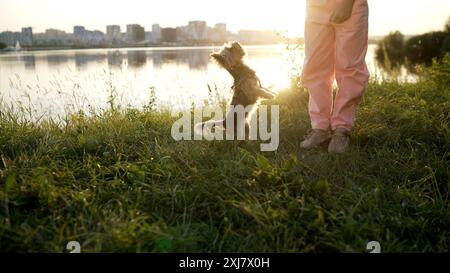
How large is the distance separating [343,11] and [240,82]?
119cm

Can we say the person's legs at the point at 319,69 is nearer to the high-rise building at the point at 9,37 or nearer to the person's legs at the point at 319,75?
the person's legs at the point at 319,75

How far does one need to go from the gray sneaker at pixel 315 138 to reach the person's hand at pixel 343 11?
106 cm

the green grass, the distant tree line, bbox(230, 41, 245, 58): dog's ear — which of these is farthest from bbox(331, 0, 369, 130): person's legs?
the distant tree line

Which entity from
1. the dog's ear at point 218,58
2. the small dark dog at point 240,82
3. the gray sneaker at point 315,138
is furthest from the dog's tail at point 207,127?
the gray sneaker at point 315,138

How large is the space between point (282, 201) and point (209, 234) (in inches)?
20.5

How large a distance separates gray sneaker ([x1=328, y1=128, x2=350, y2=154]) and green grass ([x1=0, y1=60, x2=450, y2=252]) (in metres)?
0.10

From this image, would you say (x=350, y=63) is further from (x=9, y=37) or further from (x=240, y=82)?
(x=9, y=37)

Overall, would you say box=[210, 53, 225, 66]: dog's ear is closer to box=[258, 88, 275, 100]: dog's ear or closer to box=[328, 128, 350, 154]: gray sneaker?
box=[258, 88, 275, 100]: dog's ear

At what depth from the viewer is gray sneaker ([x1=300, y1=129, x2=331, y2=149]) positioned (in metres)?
3.60

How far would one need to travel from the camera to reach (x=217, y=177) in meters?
2.80

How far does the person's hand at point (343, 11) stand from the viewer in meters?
3.22

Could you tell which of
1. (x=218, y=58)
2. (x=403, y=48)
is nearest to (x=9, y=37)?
(x=218, y=58)
